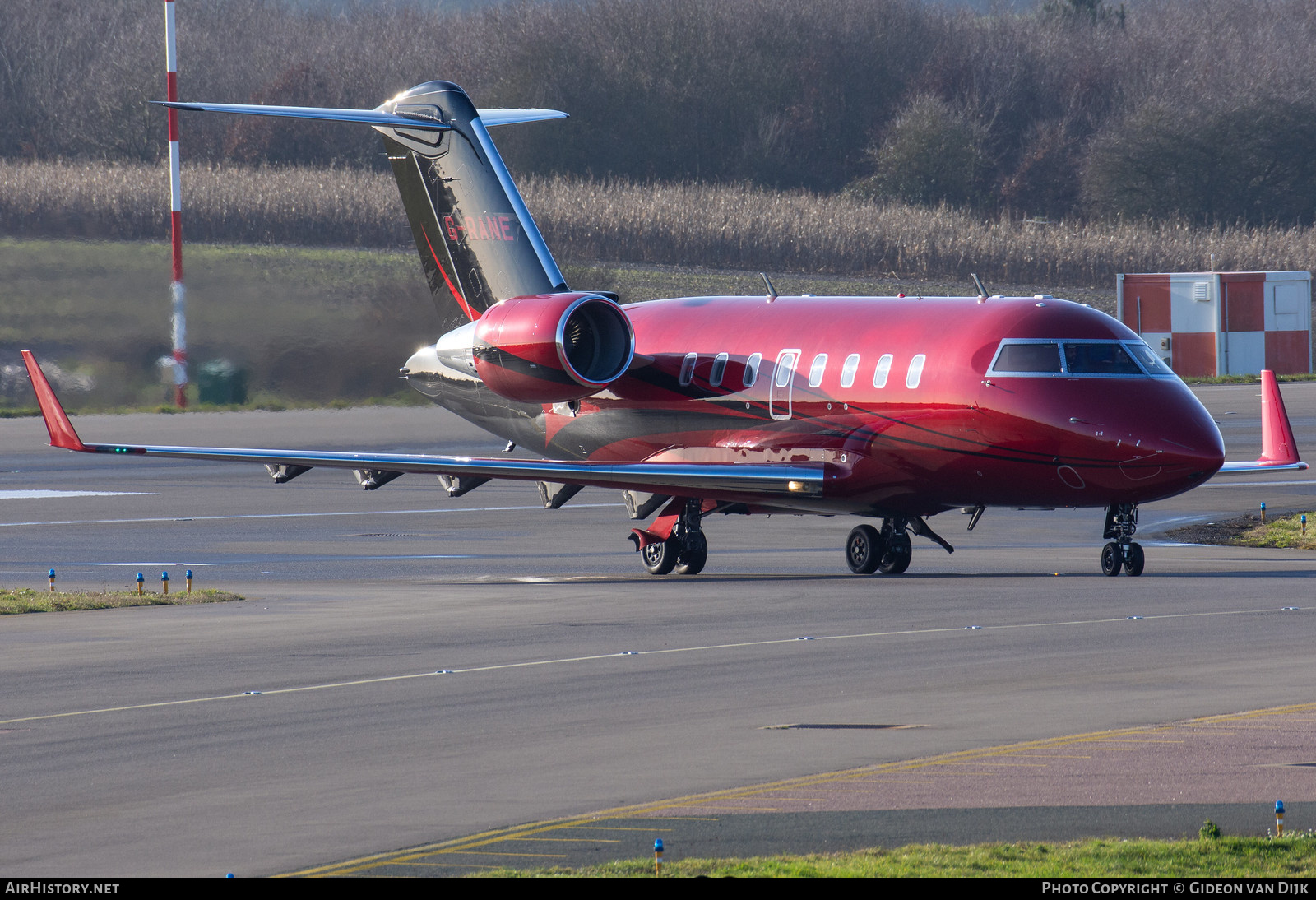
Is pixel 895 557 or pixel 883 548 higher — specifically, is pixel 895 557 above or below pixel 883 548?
below

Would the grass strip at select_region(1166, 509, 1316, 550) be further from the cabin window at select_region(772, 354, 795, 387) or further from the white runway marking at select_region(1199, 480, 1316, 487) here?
the cabin window at select_region(772, 354, 795, 387)

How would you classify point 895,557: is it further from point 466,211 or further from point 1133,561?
point 466,211

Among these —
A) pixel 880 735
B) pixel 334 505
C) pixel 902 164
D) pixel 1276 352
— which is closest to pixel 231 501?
pixel 334 505

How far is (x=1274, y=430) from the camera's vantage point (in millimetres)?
28516

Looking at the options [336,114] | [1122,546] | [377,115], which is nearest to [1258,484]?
[1122,546]

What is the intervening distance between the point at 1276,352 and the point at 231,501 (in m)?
45.9

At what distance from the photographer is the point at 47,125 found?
97.4 metres

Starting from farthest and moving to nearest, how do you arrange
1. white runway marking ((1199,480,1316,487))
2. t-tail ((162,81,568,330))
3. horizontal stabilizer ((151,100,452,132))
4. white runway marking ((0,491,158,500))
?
1. white runway marking ((1199,480,1316,487))
2. white runway marking ((0,491,158,500))
3. t-tail ((162,81,568,330))
4. horizontal stabilizer ((151,100,452,132))

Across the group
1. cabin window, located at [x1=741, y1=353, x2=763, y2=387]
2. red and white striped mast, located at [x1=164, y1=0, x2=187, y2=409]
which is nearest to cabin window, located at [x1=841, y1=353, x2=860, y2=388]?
cabin window, located at [x1=741, y1=353, x2=763, y2=387]

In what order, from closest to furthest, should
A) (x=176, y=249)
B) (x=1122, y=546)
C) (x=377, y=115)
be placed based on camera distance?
(x=1122, y=546), (x=377, y=115), (x=176, y=249)

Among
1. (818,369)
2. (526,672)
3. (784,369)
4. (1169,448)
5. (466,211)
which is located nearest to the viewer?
(526,672)

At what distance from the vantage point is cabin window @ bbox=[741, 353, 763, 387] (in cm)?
2828

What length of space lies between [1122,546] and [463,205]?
12476 millimetres

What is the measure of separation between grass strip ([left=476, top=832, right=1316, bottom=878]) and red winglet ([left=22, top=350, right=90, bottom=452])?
772 inches
